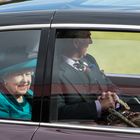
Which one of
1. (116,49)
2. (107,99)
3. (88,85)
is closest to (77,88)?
(88,85)

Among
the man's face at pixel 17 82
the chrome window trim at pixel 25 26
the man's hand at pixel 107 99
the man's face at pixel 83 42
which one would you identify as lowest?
the man's hand at pixel 107 99

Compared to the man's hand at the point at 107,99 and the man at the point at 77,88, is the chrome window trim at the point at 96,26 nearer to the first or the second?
the man at the point at 77,88

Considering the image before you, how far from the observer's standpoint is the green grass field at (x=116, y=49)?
3.16m

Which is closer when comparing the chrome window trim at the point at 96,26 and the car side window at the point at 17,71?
the chrome window trim at the point at 96,26

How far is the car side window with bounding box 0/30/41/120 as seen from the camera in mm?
3209

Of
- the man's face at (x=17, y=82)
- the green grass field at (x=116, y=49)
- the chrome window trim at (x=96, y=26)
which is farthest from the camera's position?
the man's face at (x=17, y=82)

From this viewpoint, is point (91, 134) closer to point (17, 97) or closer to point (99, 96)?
point (99, 96)

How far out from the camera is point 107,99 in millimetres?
3307

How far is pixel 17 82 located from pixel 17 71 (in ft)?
0.22

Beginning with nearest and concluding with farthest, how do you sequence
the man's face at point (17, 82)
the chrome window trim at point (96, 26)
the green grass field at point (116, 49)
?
the chrome window trim at point (96, 26) < the green grass field at point (116, 49) < the man's face at point (17, 82)

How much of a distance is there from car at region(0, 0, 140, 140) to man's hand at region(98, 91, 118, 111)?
3cm

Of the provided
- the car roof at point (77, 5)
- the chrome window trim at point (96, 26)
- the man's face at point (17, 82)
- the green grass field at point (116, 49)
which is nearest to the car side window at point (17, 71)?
the man's face at point (17, 82)

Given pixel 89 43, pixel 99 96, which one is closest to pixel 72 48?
pixel 89 43

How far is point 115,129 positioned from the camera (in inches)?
121
